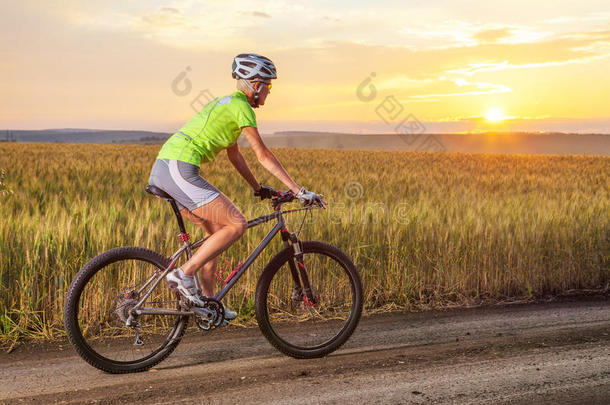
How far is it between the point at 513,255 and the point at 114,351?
542cm

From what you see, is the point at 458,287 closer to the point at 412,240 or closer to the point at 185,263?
the point at 412,240

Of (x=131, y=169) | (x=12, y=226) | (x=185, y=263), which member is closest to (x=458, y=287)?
(x=185, y=263)

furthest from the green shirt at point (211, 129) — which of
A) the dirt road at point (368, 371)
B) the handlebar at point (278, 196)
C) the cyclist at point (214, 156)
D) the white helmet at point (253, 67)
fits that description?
the dirt road at point (368, 371)

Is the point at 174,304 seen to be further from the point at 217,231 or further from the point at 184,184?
the point at 184,184

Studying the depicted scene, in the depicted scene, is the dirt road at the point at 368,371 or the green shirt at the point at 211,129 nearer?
the dirt road at the point at 368,371

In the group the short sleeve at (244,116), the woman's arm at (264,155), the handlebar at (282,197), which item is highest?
the short sleeve at (244,116)

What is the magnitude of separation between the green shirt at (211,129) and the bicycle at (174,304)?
377 mm

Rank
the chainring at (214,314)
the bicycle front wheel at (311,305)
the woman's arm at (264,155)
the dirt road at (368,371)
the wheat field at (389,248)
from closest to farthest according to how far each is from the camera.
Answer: the dirt road at (368,371) < the woman's arm at (264,155) < the chainring at (214,314) < the bicycle front wheel at (311,305) < the wheat field at (389,248)

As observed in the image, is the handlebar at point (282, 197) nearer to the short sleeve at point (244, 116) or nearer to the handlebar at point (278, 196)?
the handlebar at point (278, 196)

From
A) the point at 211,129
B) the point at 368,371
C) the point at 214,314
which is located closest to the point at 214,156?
the point at 211,129

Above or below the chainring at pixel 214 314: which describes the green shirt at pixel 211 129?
above

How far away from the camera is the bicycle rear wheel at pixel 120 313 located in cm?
479

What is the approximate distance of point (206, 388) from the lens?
15.1 feet

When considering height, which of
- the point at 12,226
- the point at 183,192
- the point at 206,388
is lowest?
the point at 206,388
